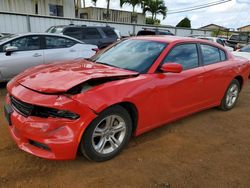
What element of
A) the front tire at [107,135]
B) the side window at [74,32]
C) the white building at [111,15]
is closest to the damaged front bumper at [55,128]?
the front tire at [107,135]

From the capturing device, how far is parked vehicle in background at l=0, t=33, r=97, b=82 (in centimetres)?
625

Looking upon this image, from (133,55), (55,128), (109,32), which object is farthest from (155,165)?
Answer: (109,32)

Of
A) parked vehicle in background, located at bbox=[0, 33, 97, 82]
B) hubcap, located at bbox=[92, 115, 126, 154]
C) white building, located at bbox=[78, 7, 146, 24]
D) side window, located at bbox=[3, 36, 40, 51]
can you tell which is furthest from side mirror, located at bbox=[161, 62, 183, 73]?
white building, located at bbox=[78, 7, 146, 24]

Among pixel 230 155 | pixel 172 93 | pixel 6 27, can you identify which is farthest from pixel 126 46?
pixel 6 27

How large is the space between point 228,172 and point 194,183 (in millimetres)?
547

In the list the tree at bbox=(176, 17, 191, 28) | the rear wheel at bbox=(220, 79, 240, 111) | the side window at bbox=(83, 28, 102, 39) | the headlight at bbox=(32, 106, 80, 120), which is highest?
the tree at bbox=(176, 17, 191, 28)

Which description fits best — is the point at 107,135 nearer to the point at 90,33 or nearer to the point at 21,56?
the point at 21,56

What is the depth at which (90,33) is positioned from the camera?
429 inches

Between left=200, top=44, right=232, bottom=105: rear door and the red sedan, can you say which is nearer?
the red sedan

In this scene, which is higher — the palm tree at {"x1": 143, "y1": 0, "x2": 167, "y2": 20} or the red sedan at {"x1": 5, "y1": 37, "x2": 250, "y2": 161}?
the palm tree at {"x1": 143, "y1": 0, "x2": 167, "y2": 20}

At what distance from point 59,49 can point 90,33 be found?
3939 millimetres

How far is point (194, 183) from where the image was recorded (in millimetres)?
2822

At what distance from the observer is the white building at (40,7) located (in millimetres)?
16891

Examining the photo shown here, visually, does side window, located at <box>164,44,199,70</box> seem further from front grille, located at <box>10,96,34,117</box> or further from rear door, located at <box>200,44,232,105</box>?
front grille, located at <box>10,96,34,117</box>
